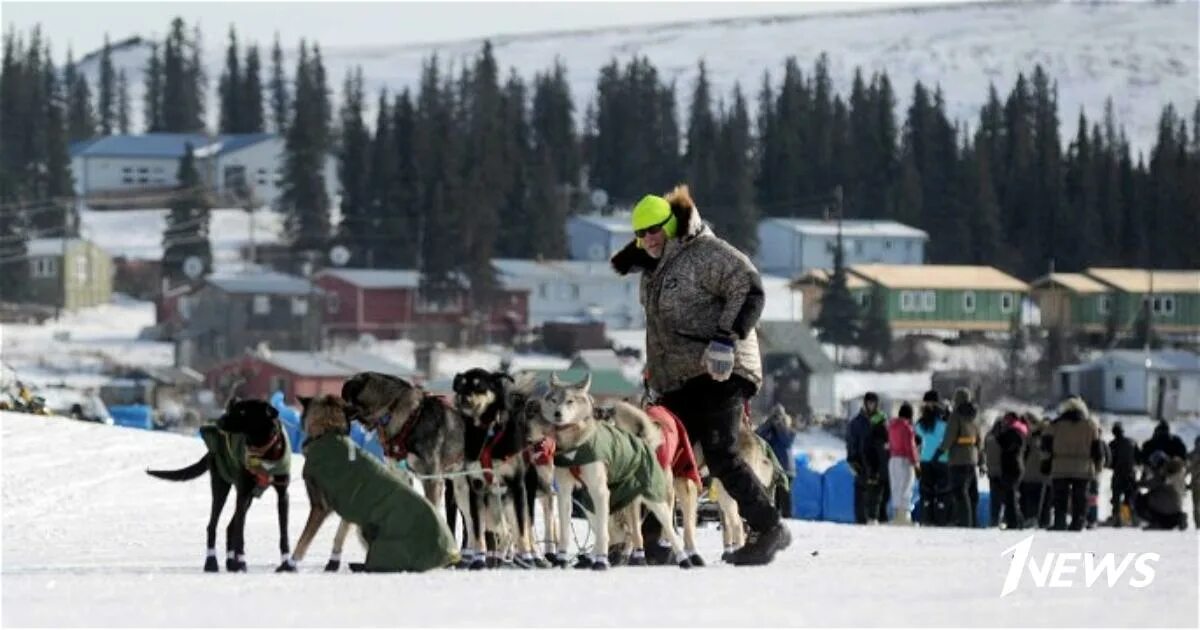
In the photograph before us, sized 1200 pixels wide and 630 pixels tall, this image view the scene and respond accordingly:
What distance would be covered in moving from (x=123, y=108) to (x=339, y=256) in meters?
69.4

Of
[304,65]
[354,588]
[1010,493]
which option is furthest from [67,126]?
[354,588]

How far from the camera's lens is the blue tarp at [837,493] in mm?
22938

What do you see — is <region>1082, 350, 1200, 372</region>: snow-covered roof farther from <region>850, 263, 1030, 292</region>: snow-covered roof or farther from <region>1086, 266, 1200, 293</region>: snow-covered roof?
<region>1086, 266, 1200, 293</region>: snow-covered roof

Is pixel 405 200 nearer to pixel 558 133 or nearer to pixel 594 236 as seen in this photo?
pixel 594 236

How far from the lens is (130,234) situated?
12138cm

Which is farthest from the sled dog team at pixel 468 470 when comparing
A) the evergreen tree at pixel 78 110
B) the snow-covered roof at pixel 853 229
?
the evergreen tree at pixel 78 110

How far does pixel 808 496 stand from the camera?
76.2 ft

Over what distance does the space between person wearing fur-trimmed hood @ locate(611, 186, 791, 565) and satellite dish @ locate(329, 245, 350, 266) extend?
333 ft

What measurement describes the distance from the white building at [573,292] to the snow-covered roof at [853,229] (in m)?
16.8

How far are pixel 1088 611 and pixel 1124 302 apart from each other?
10278 centimetres

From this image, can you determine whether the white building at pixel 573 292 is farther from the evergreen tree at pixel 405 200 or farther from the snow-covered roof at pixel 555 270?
the evergreen tree at pixel 405 200

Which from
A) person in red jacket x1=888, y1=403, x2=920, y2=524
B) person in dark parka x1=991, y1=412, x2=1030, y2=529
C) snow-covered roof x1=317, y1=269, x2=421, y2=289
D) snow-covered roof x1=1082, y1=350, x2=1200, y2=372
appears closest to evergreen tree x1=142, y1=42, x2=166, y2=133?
snow-covered roof x1=317, y1=269, x2=421, y2=289

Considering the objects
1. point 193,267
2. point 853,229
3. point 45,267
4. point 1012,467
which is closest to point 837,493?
point 1012,467

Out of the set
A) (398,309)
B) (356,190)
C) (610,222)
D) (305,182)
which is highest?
(305,182)
